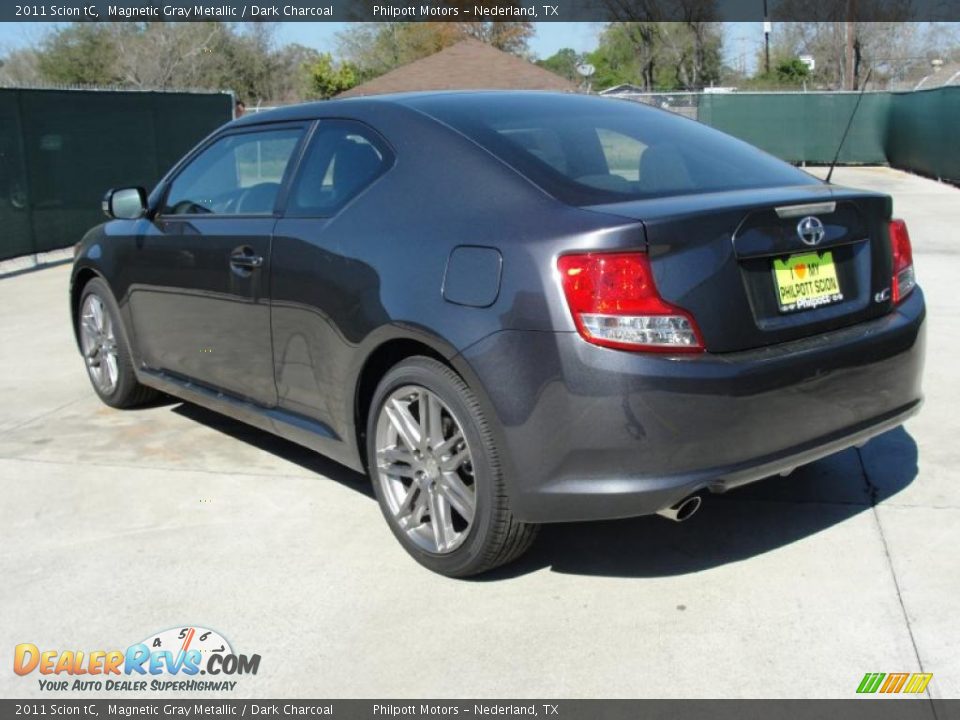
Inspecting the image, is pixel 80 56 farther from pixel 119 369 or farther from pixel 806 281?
pixel 806 281

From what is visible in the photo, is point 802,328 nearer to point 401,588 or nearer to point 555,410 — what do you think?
point 555,410

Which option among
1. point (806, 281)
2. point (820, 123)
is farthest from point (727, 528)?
point (820, 123)

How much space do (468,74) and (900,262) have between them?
29.4 m

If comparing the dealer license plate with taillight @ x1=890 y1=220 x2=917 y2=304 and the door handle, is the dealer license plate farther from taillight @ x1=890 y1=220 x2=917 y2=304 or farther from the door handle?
the door handle

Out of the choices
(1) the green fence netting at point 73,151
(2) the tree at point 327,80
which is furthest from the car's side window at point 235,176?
(2) the tree at point 327,80

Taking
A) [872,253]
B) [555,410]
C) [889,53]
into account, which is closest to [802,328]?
[872,253]

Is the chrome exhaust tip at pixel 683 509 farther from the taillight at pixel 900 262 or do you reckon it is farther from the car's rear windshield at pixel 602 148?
the taillight at pixel 900 262

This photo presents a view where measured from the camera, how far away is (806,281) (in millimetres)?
3521

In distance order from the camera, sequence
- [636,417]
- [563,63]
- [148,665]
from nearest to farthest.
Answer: [636,417] < [148,665] < [563,63]

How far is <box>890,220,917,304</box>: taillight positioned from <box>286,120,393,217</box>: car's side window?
186 centimetres

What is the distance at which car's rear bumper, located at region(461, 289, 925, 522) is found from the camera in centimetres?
320

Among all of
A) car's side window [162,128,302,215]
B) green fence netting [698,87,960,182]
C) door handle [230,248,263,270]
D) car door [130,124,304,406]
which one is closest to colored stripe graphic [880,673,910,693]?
car door [130,124,304,406]

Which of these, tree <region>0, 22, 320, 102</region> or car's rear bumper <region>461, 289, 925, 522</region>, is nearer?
car's rear bumper <region>461, 289, 925, 522</region>

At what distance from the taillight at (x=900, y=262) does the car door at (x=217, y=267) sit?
2.36 meters
